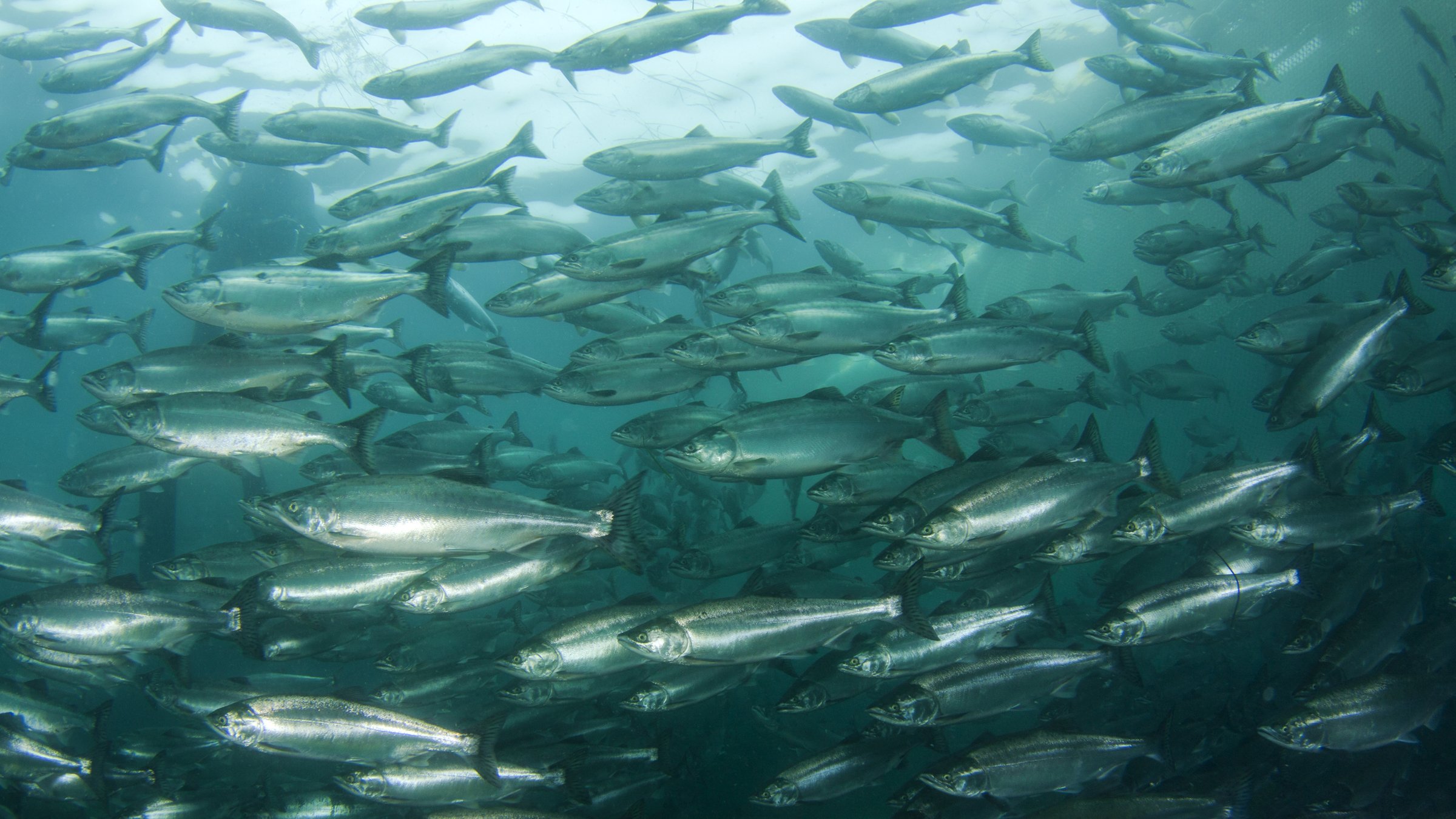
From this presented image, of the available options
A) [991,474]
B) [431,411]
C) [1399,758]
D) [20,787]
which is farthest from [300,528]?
[1399,758]

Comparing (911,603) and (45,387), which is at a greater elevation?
(45,387)

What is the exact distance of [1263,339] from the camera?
18.8 feet

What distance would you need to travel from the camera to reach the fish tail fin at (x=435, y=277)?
491 cm

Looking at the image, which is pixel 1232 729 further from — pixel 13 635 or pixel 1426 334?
pixel 13 635

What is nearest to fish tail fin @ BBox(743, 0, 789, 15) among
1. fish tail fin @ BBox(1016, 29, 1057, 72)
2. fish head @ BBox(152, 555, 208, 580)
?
fish tail fin @ BBox(1016, 29, 1057, 72)

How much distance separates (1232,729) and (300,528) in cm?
754

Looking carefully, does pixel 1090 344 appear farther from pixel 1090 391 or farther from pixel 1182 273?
pixel 1182 273

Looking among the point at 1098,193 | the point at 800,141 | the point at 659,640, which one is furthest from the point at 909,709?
the point at 1098,193

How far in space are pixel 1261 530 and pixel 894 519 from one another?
292 cm

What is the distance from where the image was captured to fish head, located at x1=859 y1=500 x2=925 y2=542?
4.20 m

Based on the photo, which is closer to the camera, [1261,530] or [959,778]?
[959,778]

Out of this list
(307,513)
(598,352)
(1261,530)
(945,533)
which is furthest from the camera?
(598,352)

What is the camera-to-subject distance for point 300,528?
357 cm

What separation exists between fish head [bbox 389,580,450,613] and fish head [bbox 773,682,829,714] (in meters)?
2.50
